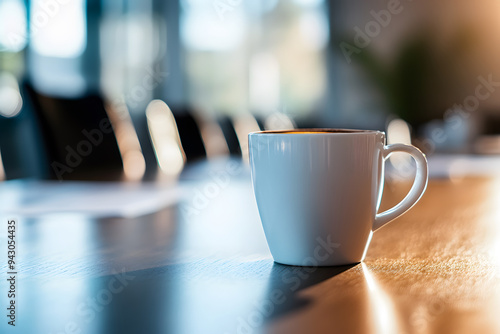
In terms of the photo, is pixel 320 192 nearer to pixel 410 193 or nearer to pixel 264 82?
pixel 410 193

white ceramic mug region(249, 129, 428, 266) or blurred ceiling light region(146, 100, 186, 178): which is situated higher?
white ceramic mug region(249, 129, 428, 266)

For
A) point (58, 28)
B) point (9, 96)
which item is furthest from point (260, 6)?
point (9, 96)

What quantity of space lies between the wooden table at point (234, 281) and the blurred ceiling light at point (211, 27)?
16.3ft

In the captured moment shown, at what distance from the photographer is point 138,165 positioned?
5.14 ft

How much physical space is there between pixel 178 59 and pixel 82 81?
1.26m

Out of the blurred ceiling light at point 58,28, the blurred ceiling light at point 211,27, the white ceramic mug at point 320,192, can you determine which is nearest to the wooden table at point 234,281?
the white ceramic mug at point 320,192

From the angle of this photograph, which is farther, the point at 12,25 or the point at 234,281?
the point at 12,25

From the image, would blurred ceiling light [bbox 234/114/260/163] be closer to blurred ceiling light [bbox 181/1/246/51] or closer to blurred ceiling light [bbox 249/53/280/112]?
blurred ceiling light [bbox 181/1/246/51]

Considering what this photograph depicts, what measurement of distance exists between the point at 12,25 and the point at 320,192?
3595mm

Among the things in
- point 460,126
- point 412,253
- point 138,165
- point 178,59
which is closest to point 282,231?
point 412,253

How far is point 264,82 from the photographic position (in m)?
5.80

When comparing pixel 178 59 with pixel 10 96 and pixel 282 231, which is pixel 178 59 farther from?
pixel 282 231

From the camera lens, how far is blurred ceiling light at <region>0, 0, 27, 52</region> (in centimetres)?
354

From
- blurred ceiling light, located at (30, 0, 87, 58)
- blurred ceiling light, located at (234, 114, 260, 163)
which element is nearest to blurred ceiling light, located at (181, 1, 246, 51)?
blurred ceiling light, located at (30, 0, 87, 58)
